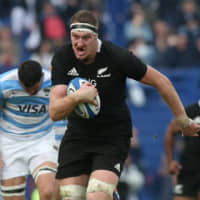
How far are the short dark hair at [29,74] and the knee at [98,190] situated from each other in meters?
1.88

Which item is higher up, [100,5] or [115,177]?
[100,5]

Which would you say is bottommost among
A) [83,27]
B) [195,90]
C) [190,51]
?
[195,90]

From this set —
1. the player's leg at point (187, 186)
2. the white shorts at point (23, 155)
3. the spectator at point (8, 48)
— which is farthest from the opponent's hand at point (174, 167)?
the spectator at point (8, 48)

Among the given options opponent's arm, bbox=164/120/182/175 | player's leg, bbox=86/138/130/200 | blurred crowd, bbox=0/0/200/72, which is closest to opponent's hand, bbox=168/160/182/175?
opponent's arm, bbox=164/120/182/175

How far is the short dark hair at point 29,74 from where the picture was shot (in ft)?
23.6

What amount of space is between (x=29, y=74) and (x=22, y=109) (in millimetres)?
538

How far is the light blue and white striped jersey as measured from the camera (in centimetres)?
736

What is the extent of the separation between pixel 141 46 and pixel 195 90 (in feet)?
4.85

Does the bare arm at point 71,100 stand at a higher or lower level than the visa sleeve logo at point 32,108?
higher

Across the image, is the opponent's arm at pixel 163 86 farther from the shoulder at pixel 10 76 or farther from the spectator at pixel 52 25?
the spectator at pixel 52 25

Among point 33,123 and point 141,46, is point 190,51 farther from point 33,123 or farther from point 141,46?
point 33,123

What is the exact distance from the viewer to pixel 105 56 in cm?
601

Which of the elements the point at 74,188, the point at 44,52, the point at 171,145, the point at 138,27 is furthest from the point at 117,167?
the point at 138,27

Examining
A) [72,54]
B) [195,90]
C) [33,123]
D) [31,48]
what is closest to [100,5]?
[31,48]
